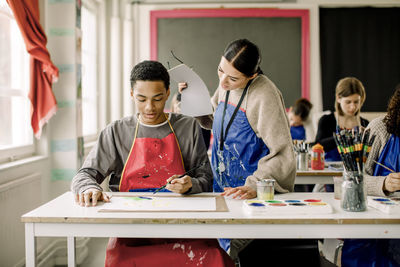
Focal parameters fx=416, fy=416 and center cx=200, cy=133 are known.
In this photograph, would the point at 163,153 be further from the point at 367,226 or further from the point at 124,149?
the point at 367,226

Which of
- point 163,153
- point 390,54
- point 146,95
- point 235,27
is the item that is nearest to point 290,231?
point 163,153

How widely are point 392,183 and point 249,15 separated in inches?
149

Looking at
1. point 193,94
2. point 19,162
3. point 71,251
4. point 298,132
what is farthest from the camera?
point 298,132

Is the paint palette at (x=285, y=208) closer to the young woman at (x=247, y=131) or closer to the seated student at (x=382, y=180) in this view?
the young woman at (x=247, y=131)

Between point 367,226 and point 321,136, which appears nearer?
point 367,226

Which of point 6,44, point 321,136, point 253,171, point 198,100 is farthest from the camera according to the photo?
point 321,136

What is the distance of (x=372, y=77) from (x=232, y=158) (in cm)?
381

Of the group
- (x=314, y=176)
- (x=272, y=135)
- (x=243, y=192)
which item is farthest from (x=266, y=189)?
(x=314, y=176)

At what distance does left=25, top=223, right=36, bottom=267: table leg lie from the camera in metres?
1.48

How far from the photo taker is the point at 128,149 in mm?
1895

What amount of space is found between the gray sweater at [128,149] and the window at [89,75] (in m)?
2.68

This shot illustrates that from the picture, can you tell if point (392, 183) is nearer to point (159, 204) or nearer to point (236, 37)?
point (159, 204)

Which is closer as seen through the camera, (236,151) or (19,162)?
(236,151)

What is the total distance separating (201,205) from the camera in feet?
5.32
